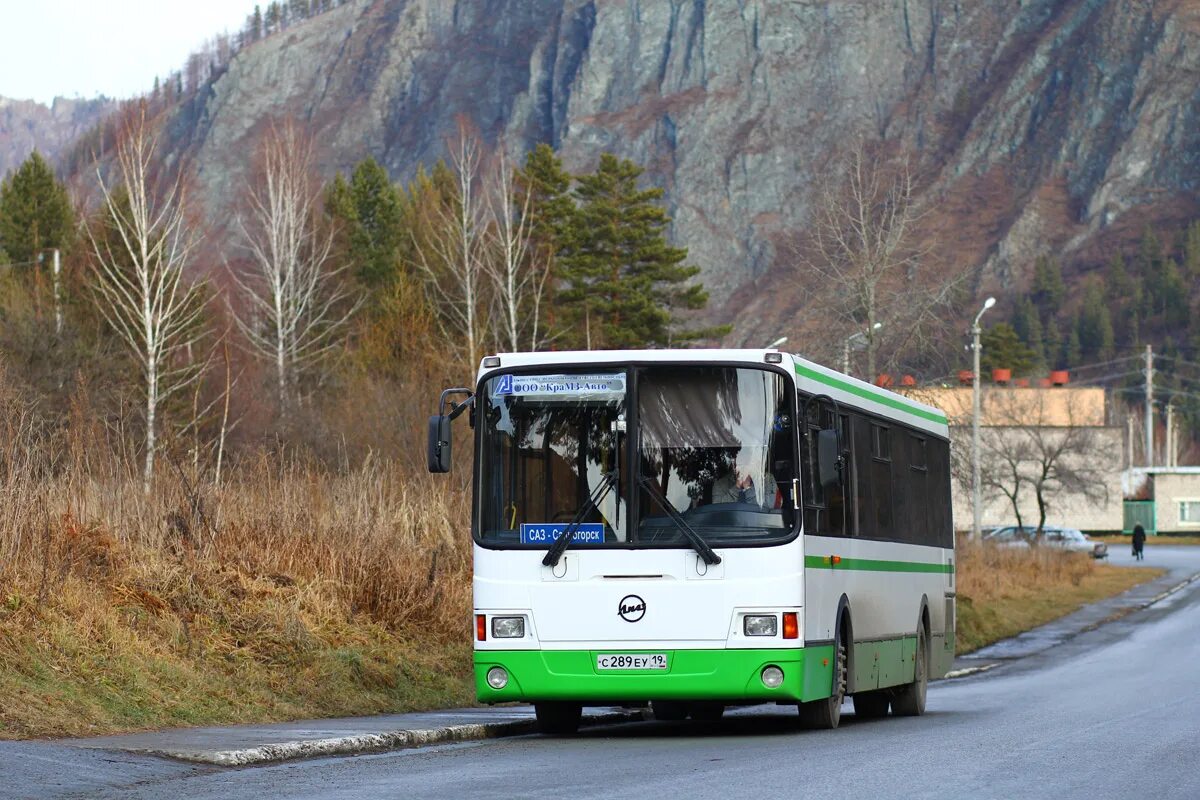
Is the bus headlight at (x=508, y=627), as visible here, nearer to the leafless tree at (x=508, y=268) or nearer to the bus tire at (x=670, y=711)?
the bus tire at (x=670, y=711)

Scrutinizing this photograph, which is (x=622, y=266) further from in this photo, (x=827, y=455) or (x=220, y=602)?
(x=827, y=455)

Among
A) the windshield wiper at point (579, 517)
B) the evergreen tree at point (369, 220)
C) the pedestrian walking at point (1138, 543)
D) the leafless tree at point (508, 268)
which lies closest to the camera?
the windshield wiper at point (579, 517)

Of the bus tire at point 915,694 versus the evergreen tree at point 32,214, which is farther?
the evergreen tree at point 32,214

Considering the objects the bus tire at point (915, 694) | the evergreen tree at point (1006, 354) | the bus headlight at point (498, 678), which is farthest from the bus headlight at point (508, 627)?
the evergreen tree at point (1006, 354)

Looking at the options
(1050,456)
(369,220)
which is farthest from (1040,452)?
(369,220)

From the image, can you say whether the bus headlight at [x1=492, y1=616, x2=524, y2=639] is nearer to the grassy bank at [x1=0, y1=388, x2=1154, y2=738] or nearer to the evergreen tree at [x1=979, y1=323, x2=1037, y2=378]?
the grassy bank at [x1=0, y1=388, x2=1154, y2=738]

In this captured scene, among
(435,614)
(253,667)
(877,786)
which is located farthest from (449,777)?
(435,614)

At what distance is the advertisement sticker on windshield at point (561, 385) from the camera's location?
14727mm

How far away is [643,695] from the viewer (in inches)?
563

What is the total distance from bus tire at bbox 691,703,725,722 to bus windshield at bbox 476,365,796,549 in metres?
4.25

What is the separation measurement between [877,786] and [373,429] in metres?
31.5

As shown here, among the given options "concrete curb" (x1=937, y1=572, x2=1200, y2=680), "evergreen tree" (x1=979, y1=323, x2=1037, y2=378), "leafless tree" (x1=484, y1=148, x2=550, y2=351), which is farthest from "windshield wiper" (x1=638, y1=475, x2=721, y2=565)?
"evergreen tree" (x1=979, y1=323, x2=1037, y2=378)

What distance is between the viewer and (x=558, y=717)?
15703 mm

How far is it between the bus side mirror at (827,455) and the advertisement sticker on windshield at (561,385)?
1580 millimetres
